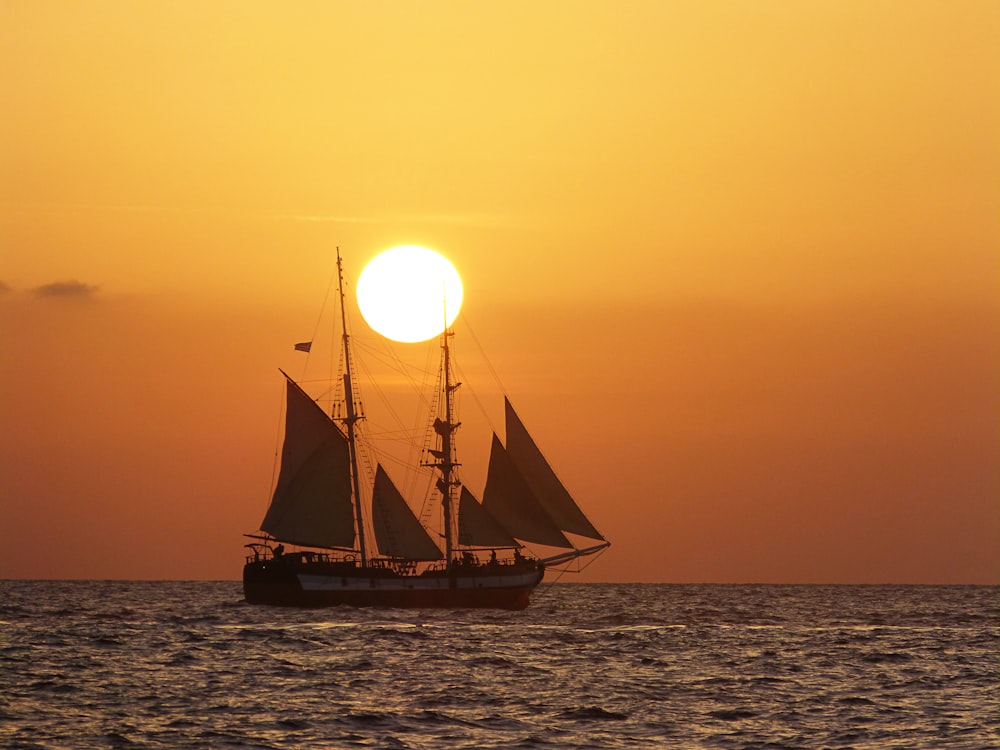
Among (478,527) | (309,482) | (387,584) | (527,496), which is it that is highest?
(309,482)

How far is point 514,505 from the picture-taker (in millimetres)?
101812

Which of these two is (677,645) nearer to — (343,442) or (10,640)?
(10,640)

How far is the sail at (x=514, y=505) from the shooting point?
10112 centimetres

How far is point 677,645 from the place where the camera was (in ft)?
235

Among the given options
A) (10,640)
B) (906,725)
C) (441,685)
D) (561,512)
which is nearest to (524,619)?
(561,512)

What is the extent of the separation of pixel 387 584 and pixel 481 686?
192ft

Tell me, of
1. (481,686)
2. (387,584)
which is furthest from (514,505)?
(481,686)

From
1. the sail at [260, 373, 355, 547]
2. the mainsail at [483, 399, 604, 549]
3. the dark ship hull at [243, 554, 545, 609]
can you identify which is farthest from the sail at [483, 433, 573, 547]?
the sail at [260, 373, 355, 547]

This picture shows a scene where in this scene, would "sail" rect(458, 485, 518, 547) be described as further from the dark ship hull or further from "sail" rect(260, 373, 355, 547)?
"sail" rect(260, 373, 355, 547)

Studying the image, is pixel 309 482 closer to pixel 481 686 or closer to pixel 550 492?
pixel 550 492

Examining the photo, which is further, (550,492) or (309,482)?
(309,482)

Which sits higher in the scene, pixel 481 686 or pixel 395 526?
pixel 395 526

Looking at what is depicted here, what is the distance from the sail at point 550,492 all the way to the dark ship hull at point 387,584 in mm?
7932

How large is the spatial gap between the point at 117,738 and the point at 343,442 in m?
72.5
